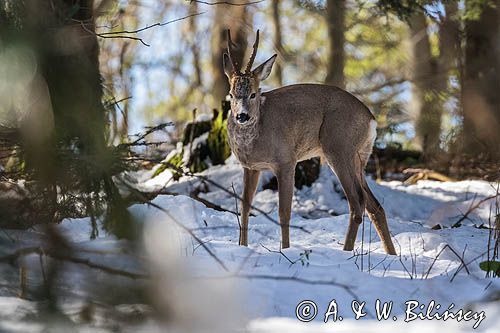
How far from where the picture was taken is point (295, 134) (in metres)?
6.23

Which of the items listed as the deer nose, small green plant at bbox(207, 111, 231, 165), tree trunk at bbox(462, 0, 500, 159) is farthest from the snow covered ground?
tree trunk at bbox(462, 0, 500, 159)

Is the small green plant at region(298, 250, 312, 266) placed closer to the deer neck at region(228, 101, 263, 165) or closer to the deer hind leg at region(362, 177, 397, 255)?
the deer hind leg at region(362, 177, 397, 255)

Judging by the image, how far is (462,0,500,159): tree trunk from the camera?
12133 mm

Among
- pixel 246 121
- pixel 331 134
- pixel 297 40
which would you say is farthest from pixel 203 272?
pixel 297 40

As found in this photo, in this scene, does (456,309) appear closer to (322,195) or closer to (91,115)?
(91,115)

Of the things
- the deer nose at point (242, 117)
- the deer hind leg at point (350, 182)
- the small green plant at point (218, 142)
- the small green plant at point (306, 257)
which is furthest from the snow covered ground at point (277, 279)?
the small green plant at point (218, 142)

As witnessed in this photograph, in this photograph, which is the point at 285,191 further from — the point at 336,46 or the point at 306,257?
the point at 336,46

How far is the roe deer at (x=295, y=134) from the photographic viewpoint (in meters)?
6.04

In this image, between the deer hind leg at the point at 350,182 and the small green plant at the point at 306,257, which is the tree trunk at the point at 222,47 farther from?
the small green plant at the point at 306,257

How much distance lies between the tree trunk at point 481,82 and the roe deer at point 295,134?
624cm

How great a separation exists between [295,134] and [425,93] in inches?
264

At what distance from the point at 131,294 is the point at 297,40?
23963 mm

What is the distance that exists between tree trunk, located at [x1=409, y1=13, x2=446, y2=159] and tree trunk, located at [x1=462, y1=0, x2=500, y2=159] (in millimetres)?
531

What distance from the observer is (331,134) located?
6.16 meters
